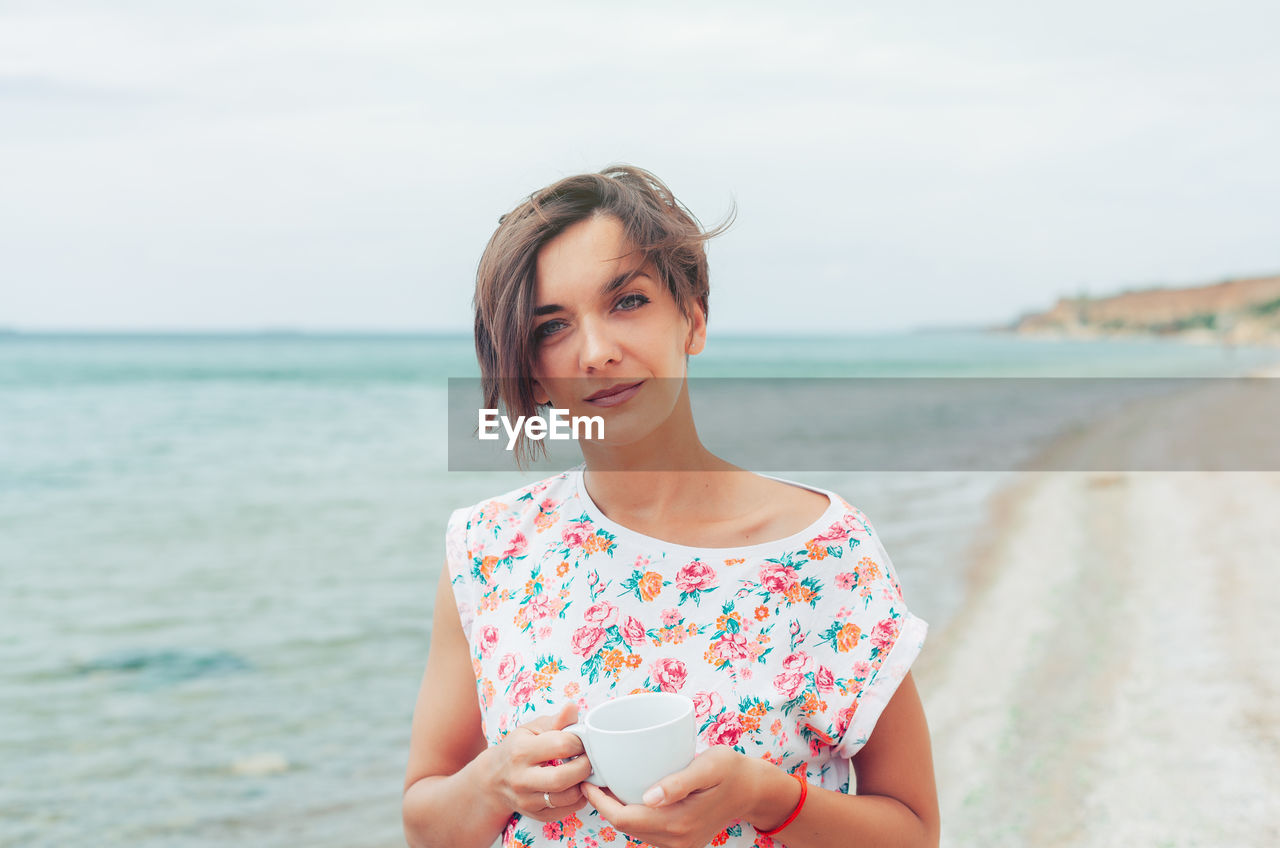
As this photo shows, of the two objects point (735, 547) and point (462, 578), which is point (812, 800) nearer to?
point (735, 547)

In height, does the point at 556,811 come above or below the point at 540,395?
below

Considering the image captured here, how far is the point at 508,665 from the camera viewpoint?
61.4 inches

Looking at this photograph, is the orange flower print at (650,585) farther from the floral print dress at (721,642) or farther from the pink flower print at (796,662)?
the pink flower print at (796,662)

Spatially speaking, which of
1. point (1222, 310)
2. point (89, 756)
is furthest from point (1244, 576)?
point (1222, 310)

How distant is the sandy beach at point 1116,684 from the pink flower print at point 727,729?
2.59 meters

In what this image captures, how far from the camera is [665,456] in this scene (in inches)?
65.0

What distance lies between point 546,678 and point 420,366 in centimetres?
5065

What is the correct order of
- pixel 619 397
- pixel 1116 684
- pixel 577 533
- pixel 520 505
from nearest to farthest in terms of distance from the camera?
pixel 619 397 < pixel 577 533 < pixel 520 505 < pixel 1116 684

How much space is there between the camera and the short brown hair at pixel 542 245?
1.51 m

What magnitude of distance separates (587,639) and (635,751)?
0.32 m

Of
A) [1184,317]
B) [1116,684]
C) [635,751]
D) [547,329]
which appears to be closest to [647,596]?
[635,751]

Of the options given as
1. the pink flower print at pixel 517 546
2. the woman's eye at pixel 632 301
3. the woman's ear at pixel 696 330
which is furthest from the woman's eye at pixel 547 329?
the pink flower print at pixel 517 546

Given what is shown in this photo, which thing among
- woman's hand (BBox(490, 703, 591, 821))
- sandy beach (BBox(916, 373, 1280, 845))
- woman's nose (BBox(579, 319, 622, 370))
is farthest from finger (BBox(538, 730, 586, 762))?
sandy beach (BBox(916, 373, 1280, 845))

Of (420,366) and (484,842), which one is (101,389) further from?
(484,842)
